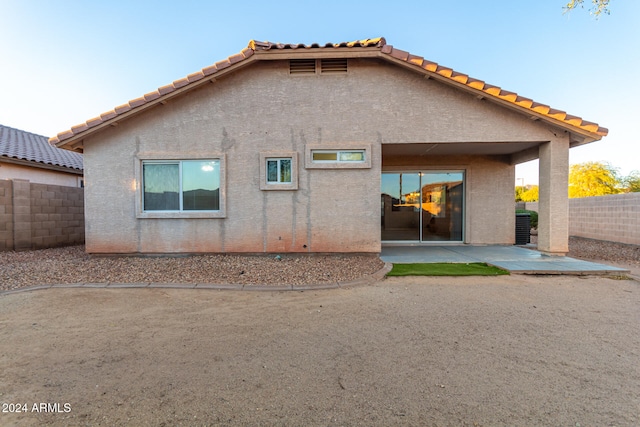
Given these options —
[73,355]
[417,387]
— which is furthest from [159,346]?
[417,387]

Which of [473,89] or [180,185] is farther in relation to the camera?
[180,185]

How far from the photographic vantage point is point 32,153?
39.5ft

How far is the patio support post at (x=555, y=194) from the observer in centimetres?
740

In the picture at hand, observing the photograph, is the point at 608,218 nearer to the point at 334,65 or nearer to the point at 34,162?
the point at 334,65

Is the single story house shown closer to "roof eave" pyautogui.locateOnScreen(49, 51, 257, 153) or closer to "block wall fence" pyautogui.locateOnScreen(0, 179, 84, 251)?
"block wall fence" pyautogui.locateOnScreen(0, 179, 84, 251)

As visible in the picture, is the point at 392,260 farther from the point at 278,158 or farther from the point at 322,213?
the point at 278,158

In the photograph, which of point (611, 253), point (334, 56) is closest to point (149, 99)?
point (334, 56)

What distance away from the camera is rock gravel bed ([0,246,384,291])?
575cm

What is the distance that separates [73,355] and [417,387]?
3.48 meters

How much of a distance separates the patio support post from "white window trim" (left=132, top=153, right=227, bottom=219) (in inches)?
333

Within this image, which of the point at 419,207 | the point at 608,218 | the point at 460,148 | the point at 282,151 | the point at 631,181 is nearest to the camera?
the point at 282,151

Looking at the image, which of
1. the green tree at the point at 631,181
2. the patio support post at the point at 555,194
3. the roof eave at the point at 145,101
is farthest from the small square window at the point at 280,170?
the green tree at the point at 631,181

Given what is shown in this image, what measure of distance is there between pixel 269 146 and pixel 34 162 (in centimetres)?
1025

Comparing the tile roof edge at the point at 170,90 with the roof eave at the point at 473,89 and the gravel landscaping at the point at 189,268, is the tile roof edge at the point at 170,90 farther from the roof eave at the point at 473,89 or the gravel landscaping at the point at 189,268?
the gravel landscaping at the point at 189,268
